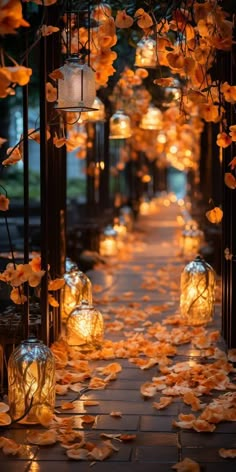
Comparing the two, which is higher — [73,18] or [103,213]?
[73,18]

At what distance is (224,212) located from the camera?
678 cm

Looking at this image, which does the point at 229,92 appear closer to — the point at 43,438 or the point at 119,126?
the point at 43,438

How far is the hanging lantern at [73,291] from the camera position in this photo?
24.3 ft

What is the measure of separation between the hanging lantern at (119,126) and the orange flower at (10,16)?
5922mm

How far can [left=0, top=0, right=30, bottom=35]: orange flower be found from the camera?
11.3 feet

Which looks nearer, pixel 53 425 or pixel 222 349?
pixel 53 425

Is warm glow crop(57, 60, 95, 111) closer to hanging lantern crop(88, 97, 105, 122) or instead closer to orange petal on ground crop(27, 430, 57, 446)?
orange petal on ground crop(27, 430, 57, 446)

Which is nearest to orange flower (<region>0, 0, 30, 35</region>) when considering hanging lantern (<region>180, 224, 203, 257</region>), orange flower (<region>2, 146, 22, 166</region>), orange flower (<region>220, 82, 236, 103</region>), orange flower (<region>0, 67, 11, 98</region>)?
orange flower (<region>0, 67, 11, 98</region>)

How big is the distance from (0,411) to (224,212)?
2.61m

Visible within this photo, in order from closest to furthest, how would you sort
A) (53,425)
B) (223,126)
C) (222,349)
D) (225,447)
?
(225,447), (53,425), (223,126), (222,349)

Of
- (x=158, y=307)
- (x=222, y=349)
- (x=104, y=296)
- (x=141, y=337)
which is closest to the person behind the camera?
(x=222, y=349)

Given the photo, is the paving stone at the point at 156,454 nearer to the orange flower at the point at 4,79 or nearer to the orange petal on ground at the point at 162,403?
the orange petal on ground at the point at 162,403

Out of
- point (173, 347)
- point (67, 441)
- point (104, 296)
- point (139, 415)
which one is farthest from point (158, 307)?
point (67, 441)

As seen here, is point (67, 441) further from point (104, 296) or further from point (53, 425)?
point (104, 296)
